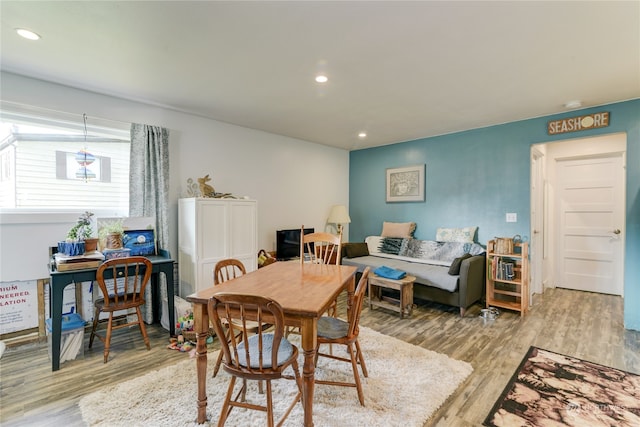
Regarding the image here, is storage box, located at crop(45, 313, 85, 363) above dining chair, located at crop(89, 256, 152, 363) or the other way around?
the other way around

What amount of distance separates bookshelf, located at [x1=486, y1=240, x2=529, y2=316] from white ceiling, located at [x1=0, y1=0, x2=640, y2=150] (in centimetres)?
172

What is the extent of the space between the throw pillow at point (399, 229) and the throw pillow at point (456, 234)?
457mm

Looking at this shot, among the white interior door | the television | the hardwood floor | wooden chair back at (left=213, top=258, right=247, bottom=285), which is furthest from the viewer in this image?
the television

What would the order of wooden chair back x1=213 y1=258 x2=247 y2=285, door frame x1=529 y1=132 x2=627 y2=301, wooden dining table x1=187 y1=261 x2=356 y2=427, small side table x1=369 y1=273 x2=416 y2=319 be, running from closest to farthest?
wooden dining table x1=187 y1=261 x2=356 y2=427, wooden chair back x1=213 y1=258 x2=247 y2=285, small side table x1=369 y1=273 x2=416 y2=319, door frame x1=529 y1=132 x2=627 y2=301

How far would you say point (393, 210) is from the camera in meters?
5.32

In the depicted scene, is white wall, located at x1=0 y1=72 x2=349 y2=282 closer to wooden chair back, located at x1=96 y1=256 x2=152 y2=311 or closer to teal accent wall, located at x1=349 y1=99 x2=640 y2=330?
wooden chair back, located at x1=96 y1=256 x2=152 y2=311

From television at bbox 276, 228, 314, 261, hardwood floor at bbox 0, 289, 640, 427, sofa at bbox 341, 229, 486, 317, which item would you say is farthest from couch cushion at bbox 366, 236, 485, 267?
television at bbox 276, 228, 314, 261

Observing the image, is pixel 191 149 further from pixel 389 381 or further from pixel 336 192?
pixel 389 381

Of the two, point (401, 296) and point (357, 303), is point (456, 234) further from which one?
point (357, 303)

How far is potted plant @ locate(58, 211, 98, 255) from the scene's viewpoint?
2.52 metres

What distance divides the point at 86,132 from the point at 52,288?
5.48 ft

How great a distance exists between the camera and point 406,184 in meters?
5.11

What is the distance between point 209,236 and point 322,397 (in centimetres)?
210

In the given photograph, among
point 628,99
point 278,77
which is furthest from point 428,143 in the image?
point 278,77
